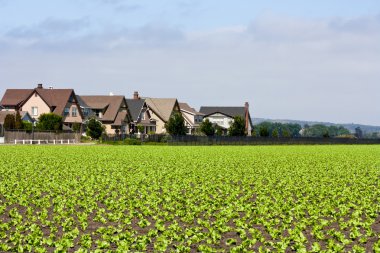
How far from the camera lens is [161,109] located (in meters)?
120

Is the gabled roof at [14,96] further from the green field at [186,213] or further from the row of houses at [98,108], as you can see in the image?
the green field at [186,213]

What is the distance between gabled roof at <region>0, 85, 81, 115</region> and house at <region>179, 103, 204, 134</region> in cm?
3760

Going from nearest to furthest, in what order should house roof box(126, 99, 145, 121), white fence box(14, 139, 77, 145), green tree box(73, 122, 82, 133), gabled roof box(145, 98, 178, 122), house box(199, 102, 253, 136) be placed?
white fence box(14, 139, 77, 145) → green tree box(73, 122, 82, 133) → house roof box(126, 99, 145, 121) → gabled roof box(145, 98, 178, 122) → house box(199, 102, 253, 136)

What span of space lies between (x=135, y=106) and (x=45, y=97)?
21.4m

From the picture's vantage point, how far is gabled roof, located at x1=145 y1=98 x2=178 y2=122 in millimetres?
117875

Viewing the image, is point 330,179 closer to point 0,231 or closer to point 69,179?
point 69,179

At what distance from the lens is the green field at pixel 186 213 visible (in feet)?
41.4

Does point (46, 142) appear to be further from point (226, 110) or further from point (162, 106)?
point (226, 110)

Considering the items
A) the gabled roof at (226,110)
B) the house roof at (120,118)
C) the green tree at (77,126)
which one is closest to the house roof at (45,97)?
the green tree at (77,126)

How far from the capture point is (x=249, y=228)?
1448 centimetres

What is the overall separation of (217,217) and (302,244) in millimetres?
3902

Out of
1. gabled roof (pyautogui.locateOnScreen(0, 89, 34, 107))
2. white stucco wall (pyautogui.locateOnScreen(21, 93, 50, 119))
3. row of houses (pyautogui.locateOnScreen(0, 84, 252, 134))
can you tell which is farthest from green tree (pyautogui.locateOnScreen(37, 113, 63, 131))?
gabled roof (pyautogui.locateOnScreen(0, 89, 34, 107))

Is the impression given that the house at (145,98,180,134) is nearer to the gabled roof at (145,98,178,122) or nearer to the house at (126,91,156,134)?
the gabled roof at (145,98,178,122)

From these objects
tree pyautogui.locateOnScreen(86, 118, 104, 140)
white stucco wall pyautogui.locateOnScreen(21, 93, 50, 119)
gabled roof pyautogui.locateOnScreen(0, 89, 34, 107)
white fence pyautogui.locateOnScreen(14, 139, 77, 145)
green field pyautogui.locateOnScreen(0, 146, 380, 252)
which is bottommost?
green field pyautogui.locateOnScreen(0, 146, 380, 252)
